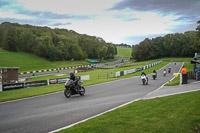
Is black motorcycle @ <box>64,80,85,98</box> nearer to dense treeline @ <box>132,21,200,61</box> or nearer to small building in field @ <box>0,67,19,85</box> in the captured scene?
small building in field @ <box>0,67,19,85</box>

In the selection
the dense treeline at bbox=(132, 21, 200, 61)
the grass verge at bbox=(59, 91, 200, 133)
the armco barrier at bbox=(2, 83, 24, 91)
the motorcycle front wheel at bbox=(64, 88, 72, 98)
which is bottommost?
the armco barrier at bbox=(2, 83, 24, 91)

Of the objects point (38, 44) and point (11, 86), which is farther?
point (38, 44)

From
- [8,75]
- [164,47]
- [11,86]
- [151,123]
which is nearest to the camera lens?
[151,123]

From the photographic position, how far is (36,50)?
3875 inches

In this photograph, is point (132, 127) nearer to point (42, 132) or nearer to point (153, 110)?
point (153, 110)

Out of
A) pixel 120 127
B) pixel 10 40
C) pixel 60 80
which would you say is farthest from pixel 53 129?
pixel 10 40

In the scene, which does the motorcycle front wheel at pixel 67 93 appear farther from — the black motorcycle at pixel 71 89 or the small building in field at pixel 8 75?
the small building in field at pixel 8 75

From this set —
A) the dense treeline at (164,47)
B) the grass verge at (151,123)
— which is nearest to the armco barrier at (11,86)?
the grass verge at (151,123)

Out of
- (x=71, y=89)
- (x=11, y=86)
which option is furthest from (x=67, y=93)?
(x=11, y=86)

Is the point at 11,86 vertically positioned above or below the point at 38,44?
below

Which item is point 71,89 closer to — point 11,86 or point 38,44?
point 11,86

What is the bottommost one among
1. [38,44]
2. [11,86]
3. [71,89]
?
[11,86]

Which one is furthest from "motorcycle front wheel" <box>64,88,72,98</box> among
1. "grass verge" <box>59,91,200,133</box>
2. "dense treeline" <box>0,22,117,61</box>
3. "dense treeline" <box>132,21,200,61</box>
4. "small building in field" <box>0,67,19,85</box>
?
"dense treeline" <box>132,21,200,61</box>

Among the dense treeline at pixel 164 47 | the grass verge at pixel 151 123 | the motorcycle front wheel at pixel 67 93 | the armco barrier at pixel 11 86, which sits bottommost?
the armco barrier at pixel 11 86
